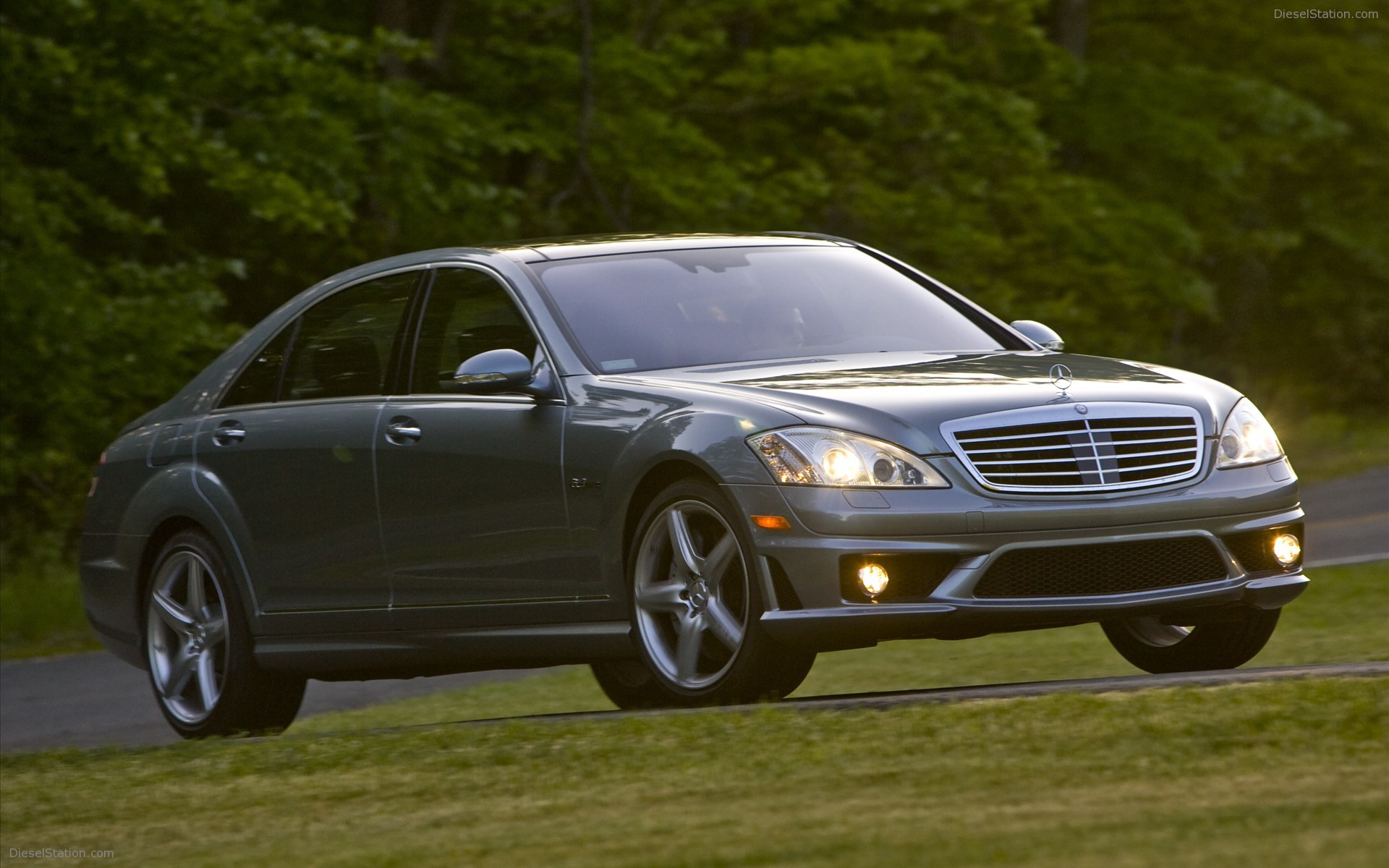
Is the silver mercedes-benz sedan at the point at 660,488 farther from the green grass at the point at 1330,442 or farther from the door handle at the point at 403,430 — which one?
the green grass at the point at 1330,442

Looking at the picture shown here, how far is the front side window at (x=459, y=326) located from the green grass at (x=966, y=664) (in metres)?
1.75

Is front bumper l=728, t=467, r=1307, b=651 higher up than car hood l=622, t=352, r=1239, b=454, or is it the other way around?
car hood l=622, t=352, r=1239, b=454

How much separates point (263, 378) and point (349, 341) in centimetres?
53

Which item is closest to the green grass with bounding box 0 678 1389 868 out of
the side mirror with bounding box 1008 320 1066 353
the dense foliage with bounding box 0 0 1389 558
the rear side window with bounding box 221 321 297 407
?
the rear side window with bounding box 221 321 297 407

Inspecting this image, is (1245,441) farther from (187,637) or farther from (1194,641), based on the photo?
(187,637)

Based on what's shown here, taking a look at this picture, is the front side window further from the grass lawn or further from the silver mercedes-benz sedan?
the grass lawn

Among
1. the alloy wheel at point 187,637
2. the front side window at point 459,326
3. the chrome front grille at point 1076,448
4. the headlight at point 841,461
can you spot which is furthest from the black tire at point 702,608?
the alloy wheel at point 187,637

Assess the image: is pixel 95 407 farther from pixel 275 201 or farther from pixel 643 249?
pixel 643 249

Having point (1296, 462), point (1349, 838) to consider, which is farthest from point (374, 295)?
point (1296, 462)

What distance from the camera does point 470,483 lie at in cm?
820

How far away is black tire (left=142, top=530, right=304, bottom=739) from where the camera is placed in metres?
9.02

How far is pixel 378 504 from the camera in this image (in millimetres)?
8555
